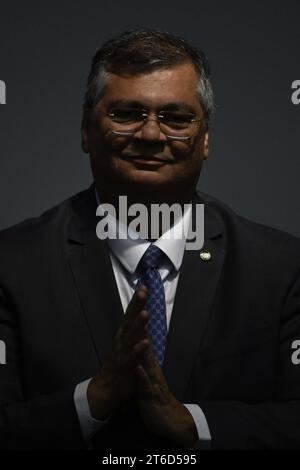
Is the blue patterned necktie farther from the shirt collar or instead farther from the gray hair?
the gray hair

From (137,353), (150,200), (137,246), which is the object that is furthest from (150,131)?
(137,353)

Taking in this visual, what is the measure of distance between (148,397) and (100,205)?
1.67 feet

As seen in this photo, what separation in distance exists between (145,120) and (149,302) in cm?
40

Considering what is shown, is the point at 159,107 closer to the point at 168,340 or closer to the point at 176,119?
the point at 176,119

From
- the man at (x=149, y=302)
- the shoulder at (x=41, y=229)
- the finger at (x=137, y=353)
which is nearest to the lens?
the finger at (x=137, y=353)

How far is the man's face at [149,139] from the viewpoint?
1988 mm

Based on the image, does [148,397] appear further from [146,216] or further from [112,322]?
[146,216]

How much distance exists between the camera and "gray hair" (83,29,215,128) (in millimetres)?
2012

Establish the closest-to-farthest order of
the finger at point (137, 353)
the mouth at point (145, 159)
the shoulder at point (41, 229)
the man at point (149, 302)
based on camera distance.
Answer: the finger at point (137, 353)
the man at point (149, 302)
the mouth at point (145, 159)
the shoulder at point (41, 229)

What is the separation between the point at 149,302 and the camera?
6.53 ft

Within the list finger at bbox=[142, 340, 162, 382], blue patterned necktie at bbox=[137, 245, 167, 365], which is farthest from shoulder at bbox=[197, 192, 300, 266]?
finger at bbox=[142, 340, 162, 382]

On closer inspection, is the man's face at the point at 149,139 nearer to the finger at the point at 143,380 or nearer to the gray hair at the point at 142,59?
the gray hair at the point at 142,59

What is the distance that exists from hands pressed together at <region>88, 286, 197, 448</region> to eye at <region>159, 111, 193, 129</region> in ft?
1.48

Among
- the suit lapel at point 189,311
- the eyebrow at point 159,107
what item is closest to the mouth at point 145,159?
the eyebrow at point 159,107
